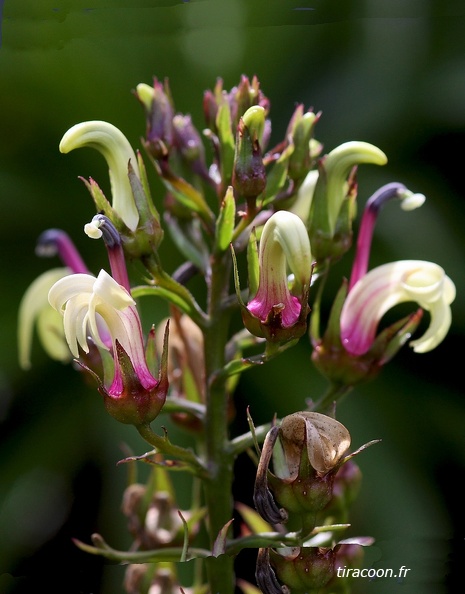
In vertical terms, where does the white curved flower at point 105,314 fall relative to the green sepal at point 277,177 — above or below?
below

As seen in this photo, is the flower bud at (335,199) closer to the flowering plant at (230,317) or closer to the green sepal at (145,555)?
the flowering plant at (230,317)

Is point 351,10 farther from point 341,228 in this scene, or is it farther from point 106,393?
point 106,393

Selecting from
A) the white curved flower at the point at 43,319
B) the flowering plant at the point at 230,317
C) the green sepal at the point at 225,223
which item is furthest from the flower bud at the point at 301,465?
the white curved flower at the point at 43,319

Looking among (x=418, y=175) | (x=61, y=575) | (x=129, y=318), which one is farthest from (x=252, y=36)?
(x=61, y=575)

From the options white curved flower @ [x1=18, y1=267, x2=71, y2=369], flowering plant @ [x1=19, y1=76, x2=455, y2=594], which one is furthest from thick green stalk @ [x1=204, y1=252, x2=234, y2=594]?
white curved flower @ [x1=18, y1=267, x2=71, y2=369]

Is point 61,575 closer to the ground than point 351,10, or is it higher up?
closer to the ground

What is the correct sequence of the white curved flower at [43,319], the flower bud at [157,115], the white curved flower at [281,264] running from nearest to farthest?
1. the white curved flower at [281,264]
2. the flower bud at [157,115]
3. the white curved flower at [43,319]

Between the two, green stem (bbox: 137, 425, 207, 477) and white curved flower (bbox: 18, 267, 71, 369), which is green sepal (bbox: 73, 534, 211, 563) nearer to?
green stem (bbox: 137, 425, 207, 477)

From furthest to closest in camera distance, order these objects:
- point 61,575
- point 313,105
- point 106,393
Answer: point 313,105, point 61,575, point 106,393

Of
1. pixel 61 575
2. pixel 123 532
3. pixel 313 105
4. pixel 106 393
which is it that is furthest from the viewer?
pixel 123 532
